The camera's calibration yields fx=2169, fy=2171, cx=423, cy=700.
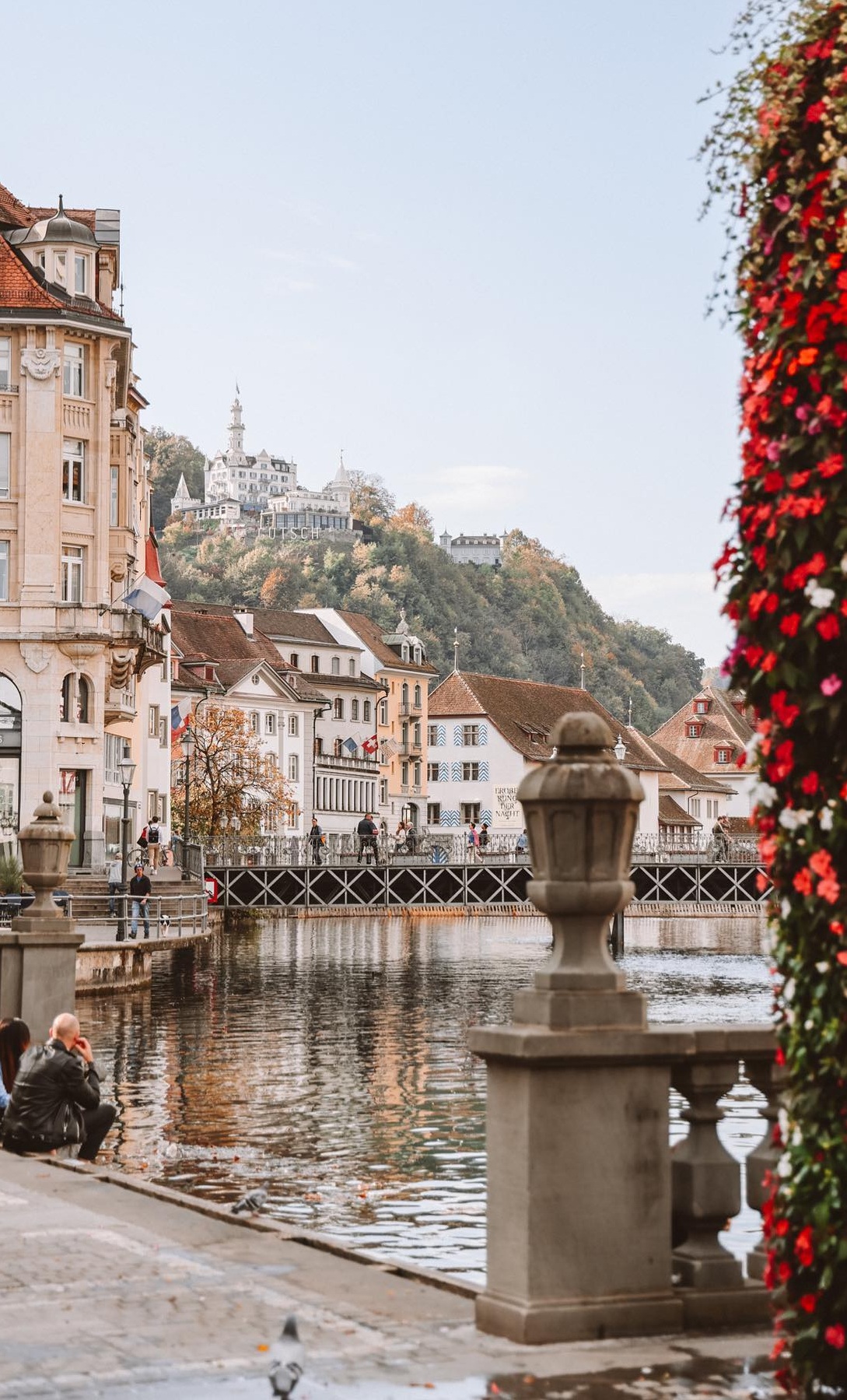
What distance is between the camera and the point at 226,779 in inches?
4033

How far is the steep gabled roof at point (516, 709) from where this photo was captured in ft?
437

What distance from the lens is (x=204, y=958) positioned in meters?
55.7

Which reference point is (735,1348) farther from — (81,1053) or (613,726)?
(613,726)

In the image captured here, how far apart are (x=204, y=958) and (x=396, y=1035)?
71.3 feet

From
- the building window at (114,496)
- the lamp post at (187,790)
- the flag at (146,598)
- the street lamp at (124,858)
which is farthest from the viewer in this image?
the lamp post at (187,790)

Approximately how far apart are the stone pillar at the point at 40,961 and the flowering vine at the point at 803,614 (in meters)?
16.0

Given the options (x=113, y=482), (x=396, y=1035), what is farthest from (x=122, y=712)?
(x=396, y=1035)

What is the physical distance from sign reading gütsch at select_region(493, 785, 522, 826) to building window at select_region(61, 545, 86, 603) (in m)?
66.8

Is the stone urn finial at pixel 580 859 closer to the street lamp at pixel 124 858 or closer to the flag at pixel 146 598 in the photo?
the street lamp at pixel 124 858

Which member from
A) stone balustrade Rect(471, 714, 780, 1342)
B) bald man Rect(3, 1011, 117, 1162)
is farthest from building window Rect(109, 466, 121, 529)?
stone balustrade Rect(471, 714, 780, 1342)

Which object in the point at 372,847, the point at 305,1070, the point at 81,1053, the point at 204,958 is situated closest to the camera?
the point at 81,1053

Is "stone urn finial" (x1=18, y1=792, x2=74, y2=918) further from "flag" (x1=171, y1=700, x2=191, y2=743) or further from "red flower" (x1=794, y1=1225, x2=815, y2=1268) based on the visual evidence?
"flag" (x1=171, y1=700, x2=191, y2=743)

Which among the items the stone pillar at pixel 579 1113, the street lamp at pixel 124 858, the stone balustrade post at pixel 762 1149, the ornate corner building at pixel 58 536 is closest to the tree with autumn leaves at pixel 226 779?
the ornate corner building at pixel 58 536

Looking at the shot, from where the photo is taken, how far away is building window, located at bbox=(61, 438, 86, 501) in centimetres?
6359
